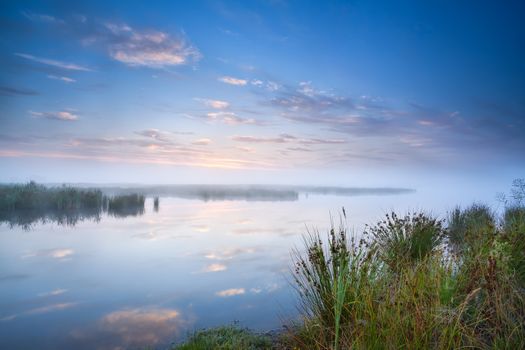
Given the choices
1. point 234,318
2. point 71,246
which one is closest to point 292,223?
point 71,246

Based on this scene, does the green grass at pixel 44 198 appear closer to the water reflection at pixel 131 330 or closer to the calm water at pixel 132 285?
the calm water at pixel 132 285

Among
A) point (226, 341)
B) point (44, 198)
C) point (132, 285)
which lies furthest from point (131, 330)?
point (44, 198)

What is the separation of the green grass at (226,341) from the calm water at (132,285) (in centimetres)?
92

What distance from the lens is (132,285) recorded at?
374 inches

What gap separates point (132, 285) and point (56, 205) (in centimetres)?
1915

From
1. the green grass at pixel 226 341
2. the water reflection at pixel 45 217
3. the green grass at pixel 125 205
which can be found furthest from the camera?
the green grass at pixel 125 205

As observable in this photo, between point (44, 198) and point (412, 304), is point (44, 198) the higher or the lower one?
the higher one

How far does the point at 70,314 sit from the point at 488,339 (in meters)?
7.60

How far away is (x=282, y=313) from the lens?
7105 mm

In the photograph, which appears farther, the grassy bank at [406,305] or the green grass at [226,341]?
the green grass at [226,341]

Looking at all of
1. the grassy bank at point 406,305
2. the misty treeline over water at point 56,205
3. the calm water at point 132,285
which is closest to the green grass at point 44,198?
the misty treeline over water at point 56,205

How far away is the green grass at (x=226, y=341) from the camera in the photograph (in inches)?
189

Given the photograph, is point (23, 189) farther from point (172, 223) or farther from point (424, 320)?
point (424, 320)

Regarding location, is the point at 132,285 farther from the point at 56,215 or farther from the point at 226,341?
the point at 56,215
